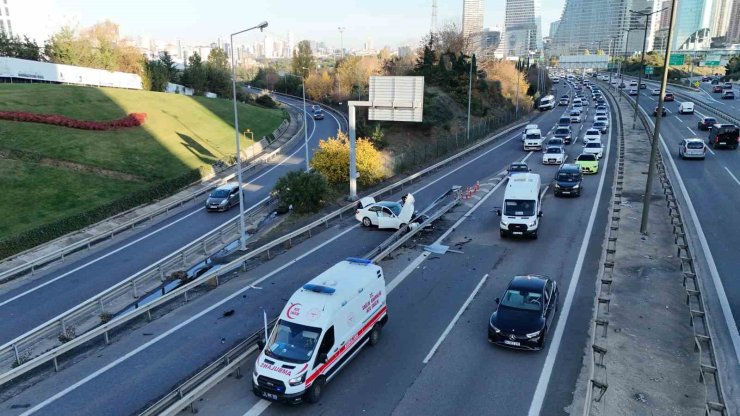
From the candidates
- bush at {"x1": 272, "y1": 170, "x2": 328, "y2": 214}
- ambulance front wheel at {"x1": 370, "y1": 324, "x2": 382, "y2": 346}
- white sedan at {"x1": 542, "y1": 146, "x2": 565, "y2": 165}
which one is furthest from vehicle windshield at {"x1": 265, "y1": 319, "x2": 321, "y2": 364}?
white sedan at {"x1": 542, "y1": 146, "x2": 565, "y2": 165}

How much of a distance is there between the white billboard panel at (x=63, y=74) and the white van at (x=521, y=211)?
2746 inches

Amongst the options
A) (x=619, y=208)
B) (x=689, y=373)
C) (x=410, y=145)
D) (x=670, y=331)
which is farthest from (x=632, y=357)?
(x=410, y=145)

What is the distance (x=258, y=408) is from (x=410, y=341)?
502cm

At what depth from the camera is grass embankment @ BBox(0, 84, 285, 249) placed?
34250mm

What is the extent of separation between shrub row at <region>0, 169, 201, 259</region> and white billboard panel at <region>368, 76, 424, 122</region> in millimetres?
18973

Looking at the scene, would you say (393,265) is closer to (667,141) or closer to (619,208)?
(619,208)

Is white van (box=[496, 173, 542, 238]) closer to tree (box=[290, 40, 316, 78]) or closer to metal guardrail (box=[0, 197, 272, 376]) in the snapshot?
metal guardrail (box=[0, 197, 272, 376])

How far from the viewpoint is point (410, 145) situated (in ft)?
197

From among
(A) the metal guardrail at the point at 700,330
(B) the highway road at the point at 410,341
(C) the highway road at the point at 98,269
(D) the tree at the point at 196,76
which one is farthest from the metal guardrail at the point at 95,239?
(D) the tree at the point at 196,76

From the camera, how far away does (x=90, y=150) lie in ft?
142

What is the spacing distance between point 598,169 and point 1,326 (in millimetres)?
38546

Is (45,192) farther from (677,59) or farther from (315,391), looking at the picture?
(677,59)

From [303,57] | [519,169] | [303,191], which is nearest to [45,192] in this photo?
[303,191]

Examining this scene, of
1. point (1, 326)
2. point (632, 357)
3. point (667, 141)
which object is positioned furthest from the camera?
point (667, 141)
